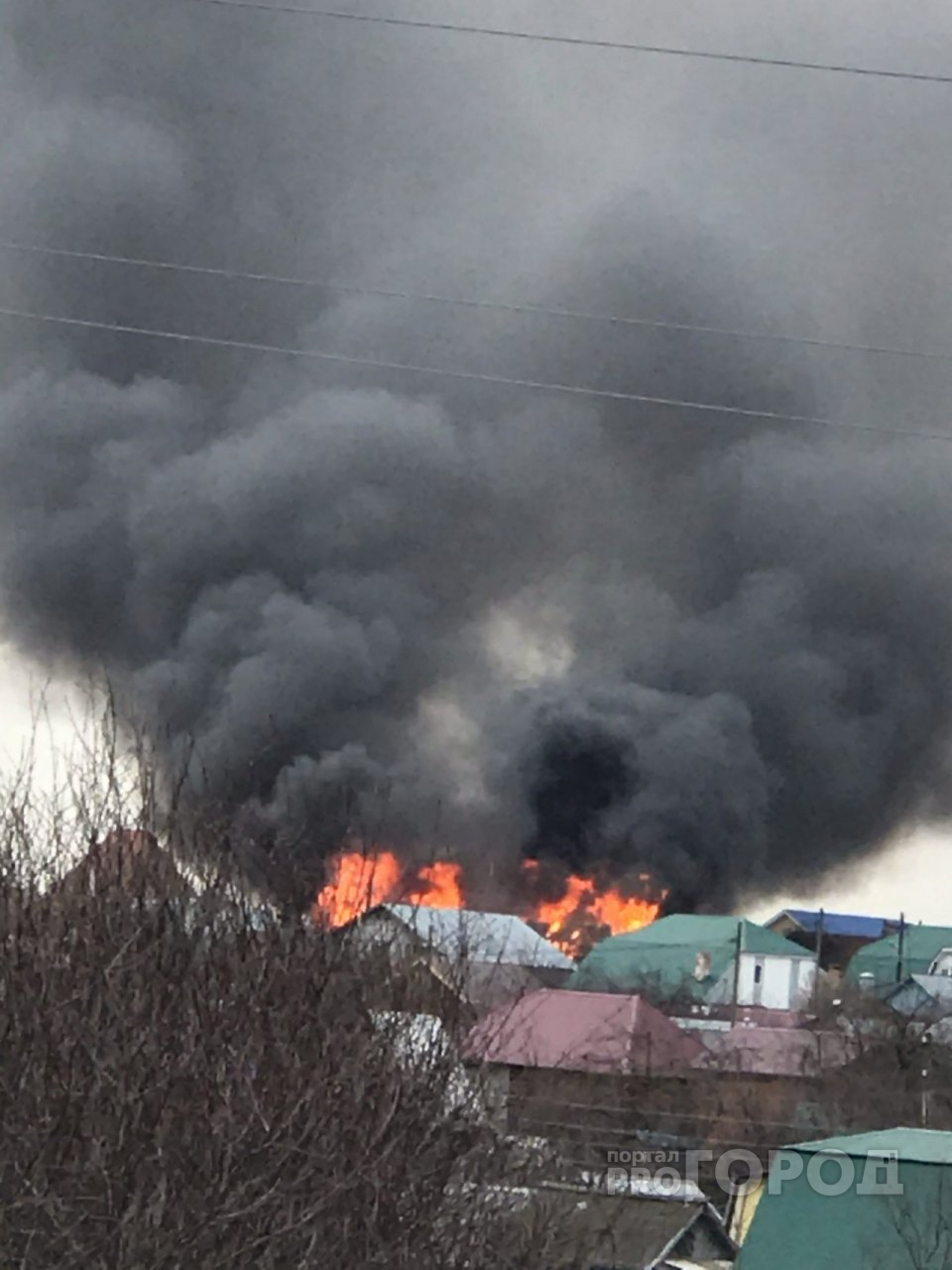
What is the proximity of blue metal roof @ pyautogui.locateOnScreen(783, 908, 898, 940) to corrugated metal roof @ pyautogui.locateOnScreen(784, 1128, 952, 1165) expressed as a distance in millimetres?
48010

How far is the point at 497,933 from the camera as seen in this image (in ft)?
126

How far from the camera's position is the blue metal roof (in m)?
66.1

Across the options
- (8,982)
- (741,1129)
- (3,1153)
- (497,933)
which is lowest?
(3,1153)

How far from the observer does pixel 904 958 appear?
50.6 metres

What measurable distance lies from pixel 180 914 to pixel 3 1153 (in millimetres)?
2987

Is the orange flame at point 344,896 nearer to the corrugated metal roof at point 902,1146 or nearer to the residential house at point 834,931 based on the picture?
the corrugated metal roof at point 902,1146

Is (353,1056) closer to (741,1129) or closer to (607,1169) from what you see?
(607,1169)

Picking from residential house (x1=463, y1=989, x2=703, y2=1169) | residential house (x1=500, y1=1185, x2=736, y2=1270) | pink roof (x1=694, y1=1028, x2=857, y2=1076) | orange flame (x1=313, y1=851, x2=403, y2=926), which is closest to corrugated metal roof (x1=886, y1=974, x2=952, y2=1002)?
pink roof (x1=694, y1=1028, x2=857, y2=1076)

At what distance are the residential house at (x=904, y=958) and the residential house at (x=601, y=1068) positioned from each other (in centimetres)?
1621

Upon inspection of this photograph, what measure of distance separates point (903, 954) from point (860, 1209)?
113 feet

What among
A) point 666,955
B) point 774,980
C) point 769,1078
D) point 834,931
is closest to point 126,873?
point 769,1078

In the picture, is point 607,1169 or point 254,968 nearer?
point 254,968

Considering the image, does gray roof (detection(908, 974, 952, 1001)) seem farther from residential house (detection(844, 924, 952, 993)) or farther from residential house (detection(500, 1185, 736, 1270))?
residential house (detection(500, 1185, 736, 1270))

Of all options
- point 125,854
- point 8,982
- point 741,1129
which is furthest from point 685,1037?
point 8,982
